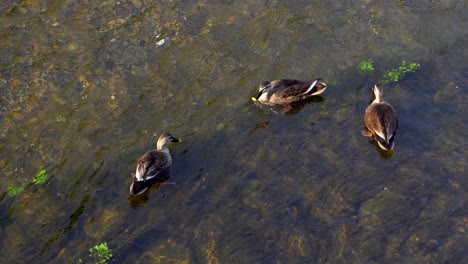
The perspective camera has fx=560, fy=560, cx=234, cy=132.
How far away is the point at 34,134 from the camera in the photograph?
397 inches

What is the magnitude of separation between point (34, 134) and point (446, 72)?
7903mm

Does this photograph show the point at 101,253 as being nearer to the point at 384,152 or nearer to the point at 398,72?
the point at 384,152

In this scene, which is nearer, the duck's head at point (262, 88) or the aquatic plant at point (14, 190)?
the aquatic plant at point (14, 190)

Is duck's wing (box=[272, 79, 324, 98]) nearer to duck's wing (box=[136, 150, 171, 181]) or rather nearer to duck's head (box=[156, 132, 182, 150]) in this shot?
duck's head (box=[156, 132, 182, 150])

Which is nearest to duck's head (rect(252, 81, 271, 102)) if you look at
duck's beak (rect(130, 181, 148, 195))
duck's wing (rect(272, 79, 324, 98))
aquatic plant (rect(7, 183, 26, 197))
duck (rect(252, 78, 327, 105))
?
duck (rect(252, 78, 327, 105))

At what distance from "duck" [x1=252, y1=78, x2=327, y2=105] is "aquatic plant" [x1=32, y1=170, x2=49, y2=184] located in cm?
402

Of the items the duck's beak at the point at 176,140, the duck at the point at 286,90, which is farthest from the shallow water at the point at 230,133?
the duck at the point at 286,90

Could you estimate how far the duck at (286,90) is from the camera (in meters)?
10.5

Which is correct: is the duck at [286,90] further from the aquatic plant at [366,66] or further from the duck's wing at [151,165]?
the duck's wing at [151,165]

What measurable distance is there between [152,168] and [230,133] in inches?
65.7

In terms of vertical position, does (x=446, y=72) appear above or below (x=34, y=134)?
below

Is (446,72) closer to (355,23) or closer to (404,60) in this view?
(404,60)

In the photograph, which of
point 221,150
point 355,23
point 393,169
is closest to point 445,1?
point 355,23

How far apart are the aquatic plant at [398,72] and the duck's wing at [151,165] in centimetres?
462
